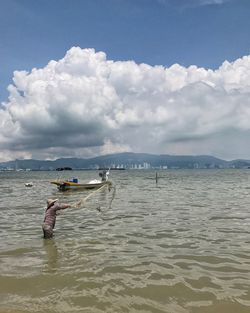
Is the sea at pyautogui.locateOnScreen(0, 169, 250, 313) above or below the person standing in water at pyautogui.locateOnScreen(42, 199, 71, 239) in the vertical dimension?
below

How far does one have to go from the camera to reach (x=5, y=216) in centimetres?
2616

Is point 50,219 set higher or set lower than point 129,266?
higher

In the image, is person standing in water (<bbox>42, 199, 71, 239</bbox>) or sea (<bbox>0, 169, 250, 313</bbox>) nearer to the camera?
sea (<bbox>0, 169, 250, 313</bbox>)

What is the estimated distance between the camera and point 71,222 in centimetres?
2236

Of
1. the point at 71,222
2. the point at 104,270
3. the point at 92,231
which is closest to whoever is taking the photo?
the point at 104,270

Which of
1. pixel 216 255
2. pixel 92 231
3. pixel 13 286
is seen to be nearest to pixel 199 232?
pixel 216 255

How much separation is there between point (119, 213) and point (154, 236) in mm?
9315

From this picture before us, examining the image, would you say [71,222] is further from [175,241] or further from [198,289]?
[198,289]

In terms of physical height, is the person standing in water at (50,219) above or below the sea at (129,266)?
above

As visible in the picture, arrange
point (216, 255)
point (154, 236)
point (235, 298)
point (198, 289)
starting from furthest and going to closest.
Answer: point (154, 236), point (216, 255), point (198, 289), point (235, 298)

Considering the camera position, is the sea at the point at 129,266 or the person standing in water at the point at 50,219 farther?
the person standing in water at the point at 50,219

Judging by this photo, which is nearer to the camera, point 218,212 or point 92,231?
point 92,231

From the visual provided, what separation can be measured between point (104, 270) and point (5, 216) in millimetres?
16552

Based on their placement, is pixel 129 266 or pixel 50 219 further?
pixel 50 219
